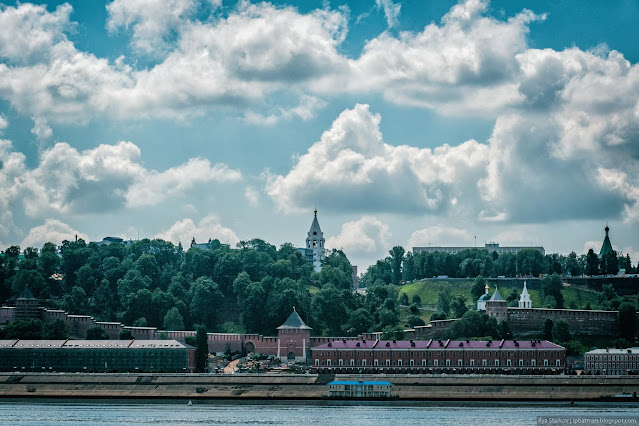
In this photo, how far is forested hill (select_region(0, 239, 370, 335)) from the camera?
458 feet

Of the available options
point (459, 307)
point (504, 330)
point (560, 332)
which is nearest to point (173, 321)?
point (459, 307)

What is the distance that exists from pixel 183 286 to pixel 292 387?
48.3 metres

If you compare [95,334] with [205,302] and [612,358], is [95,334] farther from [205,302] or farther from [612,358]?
[612,358]

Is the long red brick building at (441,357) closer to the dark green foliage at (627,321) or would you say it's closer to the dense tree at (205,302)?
the dark green foliage at (627,321)

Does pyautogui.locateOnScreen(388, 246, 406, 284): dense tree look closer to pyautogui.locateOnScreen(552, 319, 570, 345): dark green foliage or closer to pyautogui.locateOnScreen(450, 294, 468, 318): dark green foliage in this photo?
pyautogui.locateOnScreen(450, 294, 468, 318): dark green foliage

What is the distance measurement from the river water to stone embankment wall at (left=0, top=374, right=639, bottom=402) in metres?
2.12

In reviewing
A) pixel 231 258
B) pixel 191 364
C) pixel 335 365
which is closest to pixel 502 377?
pixel 335 365

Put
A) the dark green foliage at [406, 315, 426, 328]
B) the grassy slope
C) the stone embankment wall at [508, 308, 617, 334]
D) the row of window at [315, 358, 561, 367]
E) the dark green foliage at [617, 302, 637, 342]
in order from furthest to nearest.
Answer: the grassy slope
the dark green foliage at [406, 315, 426, 328]
the stone embankment wall at [508, 308, 617, 334]
the dark green foliage at [617, 302, 637, 342]
the row of window at [315, 358, 561, 367]

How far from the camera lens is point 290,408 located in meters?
98.4

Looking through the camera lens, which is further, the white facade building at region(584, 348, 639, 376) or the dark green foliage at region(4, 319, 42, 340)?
the dark green foliage at region(4, 319, 42, 340)

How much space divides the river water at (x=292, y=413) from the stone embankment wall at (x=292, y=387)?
212 cm

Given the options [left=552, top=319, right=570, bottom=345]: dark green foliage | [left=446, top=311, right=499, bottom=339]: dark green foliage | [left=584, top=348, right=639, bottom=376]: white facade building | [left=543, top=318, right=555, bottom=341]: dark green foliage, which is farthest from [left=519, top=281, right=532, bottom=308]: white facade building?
[left=584, top=348, right=639, bottom=376]: white facade building

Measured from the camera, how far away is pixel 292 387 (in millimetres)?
105938

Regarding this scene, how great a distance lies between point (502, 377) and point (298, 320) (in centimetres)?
3014
